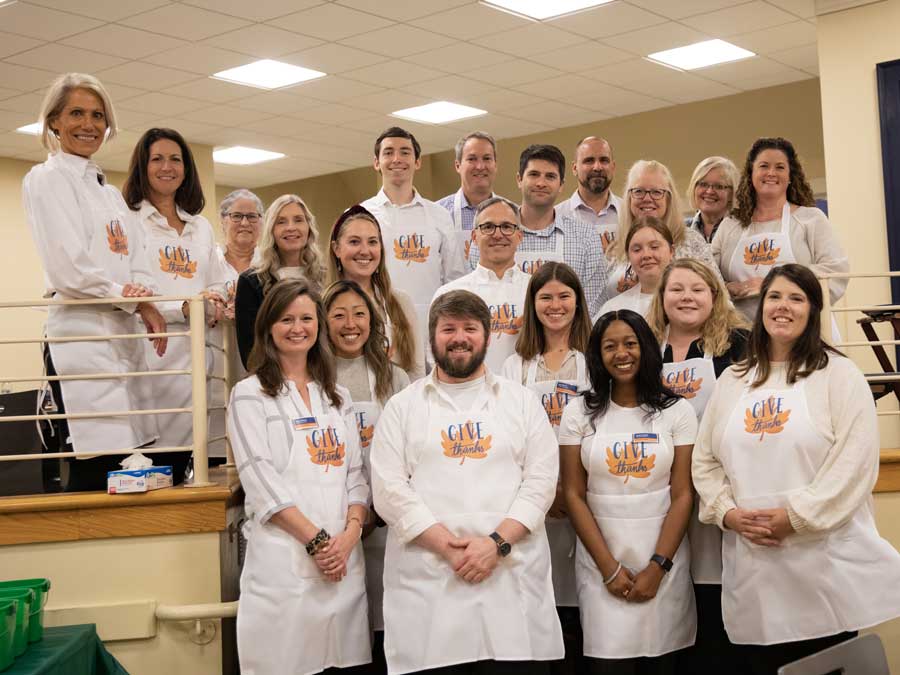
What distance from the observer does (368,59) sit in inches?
293

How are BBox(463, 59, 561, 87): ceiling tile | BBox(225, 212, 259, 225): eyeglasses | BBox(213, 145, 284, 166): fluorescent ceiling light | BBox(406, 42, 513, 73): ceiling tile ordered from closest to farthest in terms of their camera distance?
BBox(225, 212, 259, 225): eyeglasses → BBox(406, 42, 513, 73): ceiling tile → BBox(463, 59, 561, 87): ceiling tile → BBox(213, 145, 284, 166): fluorescent ceiling light

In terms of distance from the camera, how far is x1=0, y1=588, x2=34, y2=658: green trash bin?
2830 millimetres

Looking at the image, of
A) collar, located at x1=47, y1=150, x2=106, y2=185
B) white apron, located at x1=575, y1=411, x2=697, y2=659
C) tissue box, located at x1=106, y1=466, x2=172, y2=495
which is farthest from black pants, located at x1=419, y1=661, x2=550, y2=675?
collar, located at x1=47, y1=150, x2=106, y2=185

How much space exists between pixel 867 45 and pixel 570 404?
459 cm

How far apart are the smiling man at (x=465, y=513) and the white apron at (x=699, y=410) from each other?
55 cm

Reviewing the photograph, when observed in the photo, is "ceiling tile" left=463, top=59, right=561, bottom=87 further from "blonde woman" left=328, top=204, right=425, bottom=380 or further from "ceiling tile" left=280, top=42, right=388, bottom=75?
"blonde woman" left=328, top=204, right=425, bottom=380

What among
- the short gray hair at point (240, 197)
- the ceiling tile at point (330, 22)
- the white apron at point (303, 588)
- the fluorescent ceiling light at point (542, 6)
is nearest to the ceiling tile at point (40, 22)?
the ceiling tile at point (330, 22)

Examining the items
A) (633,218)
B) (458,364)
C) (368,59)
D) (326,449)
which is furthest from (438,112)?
(326,449)

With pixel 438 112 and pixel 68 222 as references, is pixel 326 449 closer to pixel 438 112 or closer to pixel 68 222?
pixel 68 222

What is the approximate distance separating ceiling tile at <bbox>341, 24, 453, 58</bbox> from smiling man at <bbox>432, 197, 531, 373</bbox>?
11.0 ft

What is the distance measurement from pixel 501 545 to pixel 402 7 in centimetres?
443

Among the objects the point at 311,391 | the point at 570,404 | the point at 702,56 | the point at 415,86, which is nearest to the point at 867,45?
the point at 702,56

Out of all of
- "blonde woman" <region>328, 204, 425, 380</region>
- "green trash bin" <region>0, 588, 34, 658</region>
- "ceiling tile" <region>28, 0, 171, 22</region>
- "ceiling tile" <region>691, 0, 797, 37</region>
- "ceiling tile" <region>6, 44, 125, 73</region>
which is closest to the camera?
"green trash bin" <region>0, 588, 34, 658</region>

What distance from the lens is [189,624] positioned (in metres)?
3.44
